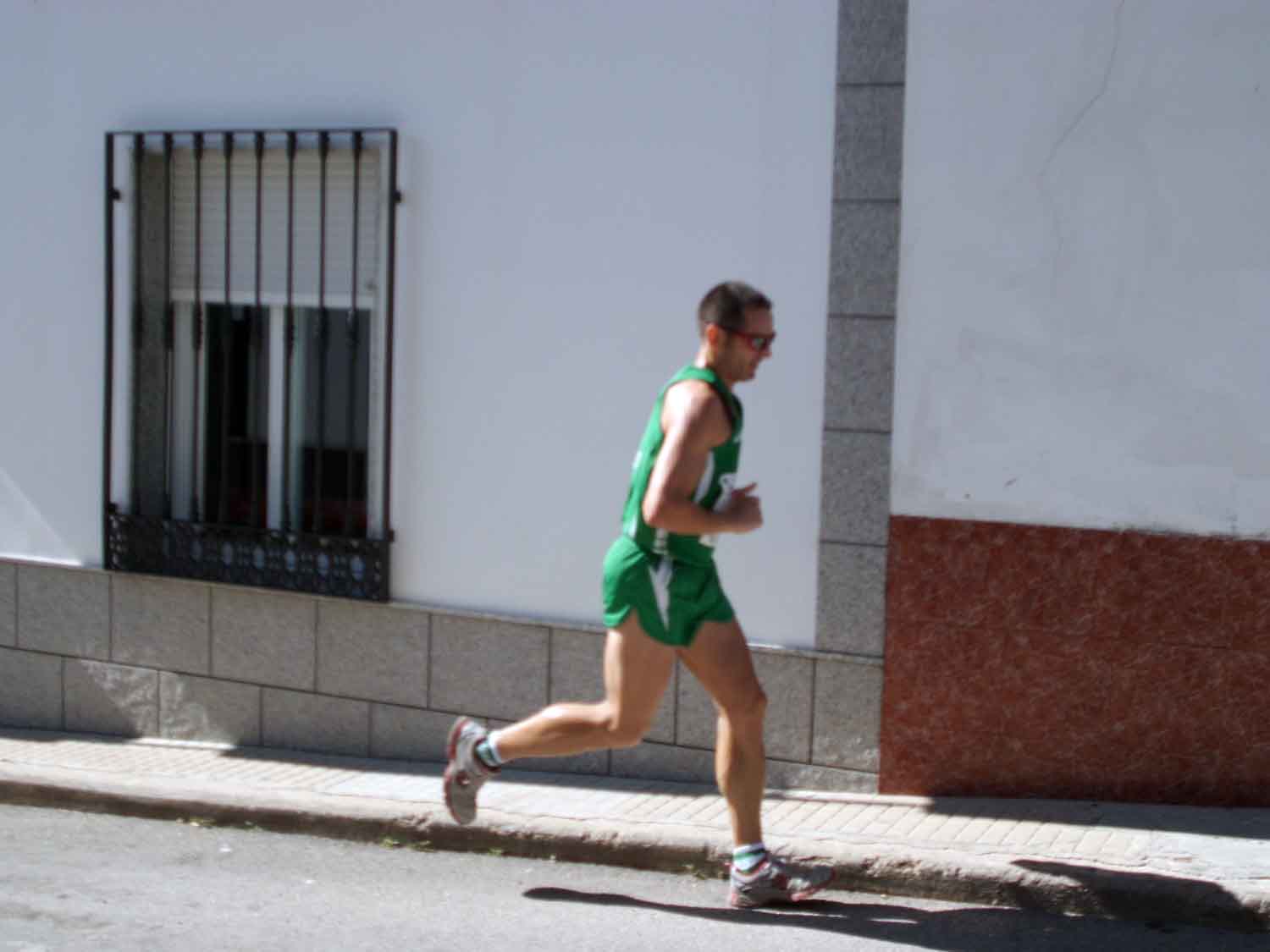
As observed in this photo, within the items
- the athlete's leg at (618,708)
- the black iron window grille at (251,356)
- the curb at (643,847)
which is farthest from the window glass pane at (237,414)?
the athlete's leg at (618,708)

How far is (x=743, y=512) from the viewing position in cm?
472

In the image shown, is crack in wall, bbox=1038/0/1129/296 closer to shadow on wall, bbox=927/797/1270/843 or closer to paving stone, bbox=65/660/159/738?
shadow on wall, bbox=927/797/1270/843

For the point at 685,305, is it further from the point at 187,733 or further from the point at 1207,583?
the point at 187,733

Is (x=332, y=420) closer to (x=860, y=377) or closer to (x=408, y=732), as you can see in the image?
(x=408, y=732)

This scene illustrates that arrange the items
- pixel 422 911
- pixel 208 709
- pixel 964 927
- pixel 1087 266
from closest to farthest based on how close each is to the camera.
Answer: pixel 964 927, pixel 422 911, pixel 1087 266, pixel 208 709

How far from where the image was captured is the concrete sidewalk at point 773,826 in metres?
5.05

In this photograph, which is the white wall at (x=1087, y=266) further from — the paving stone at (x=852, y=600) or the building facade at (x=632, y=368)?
the paving stone at (x=852, y=600)

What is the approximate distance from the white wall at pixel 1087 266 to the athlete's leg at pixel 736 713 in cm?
139

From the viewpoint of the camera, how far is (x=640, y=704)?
4902 millimetres

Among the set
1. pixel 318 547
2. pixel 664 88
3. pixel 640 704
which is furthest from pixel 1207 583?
pixel 318 547

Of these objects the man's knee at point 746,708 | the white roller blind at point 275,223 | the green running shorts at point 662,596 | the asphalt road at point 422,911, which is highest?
the white roller blind at point 275,223

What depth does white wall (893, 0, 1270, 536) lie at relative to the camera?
18.2ft

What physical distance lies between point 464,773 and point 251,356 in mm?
2941

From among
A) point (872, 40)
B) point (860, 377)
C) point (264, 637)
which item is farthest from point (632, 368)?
point (264, 637)
